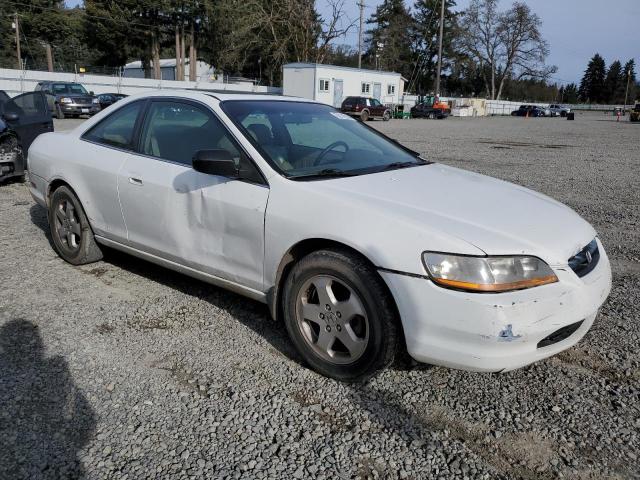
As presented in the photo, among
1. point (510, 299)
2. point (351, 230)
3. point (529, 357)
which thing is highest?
point (351, 230)

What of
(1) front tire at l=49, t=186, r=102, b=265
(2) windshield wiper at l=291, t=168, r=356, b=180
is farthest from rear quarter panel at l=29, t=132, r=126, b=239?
(2) windshield wiper at l=291, t=168, r=356, b=180

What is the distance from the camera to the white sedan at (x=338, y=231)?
2562 mm

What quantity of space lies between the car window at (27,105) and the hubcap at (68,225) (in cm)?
553

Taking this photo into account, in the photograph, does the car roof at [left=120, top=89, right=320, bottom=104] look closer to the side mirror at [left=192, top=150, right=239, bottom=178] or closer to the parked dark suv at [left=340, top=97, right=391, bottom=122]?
the side mirror at [left=192, top=150, right=239, bottom=178]

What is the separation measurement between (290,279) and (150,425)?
1037 mm

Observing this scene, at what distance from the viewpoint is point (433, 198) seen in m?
3.05

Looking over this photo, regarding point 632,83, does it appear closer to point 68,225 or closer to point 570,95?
point 570,95

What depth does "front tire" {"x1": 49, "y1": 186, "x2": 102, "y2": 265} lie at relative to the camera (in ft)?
15.2

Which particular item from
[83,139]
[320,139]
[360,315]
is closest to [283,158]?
[320,139]

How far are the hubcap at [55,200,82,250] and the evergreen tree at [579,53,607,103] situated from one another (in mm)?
133807

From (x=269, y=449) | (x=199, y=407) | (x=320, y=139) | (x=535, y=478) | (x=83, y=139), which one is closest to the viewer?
(x=535, y=478)

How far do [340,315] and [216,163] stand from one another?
3.83 ft

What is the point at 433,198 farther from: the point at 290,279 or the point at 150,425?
the point at 150,425

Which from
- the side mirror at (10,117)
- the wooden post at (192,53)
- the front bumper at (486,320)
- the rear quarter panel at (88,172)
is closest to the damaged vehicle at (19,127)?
the side mirror at (10,117)
